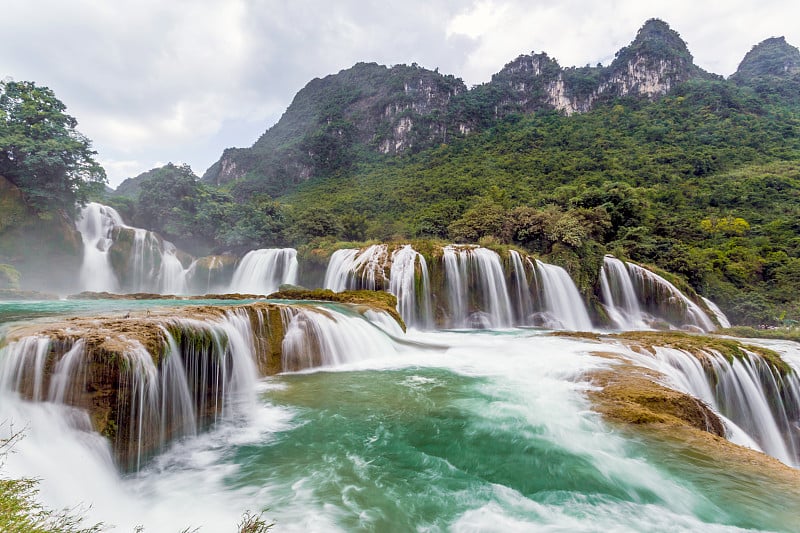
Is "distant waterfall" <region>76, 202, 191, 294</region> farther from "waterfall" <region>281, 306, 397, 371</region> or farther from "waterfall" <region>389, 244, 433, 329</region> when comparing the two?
"waterfall" <region>281, 306, 397, 371</region>

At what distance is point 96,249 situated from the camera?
2359 centimetres

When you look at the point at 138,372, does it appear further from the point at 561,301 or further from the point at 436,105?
the point at 436,105

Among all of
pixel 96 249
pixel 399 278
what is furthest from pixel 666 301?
pixel 96 249

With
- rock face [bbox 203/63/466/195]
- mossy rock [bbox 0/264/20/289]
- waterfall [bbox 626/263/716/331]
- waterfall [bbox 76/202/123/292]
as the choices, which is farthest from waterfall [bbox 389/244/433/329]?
rock face [bbox 203/63/466/195]

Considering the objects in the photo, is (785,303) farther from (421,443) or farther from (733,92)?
(733,92)

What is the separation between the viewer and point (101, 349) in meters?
3.85

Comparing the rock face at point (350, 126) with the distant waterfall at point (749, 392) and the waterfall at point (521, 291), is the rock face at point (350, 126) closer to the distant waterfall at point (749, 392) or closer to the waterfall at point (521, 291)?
the waterfall at point (521, 291)

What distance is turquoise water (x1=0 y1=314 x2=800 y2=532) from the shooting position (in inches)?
123

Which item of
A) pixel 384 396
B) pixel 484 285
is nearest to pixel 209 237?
pixel 484 285

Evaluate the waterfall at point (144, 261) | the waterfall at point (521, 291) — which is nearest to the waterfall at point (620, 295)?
the waterfall at point (521, 291)

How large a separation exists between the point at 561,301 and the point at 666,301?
5.82 meters

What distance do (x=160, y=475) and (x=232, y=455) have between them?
791 mm

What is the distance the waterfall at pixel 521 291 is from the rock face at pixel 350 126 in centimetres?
6399

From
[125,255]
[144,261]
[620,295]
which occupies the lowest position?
[620,295]
